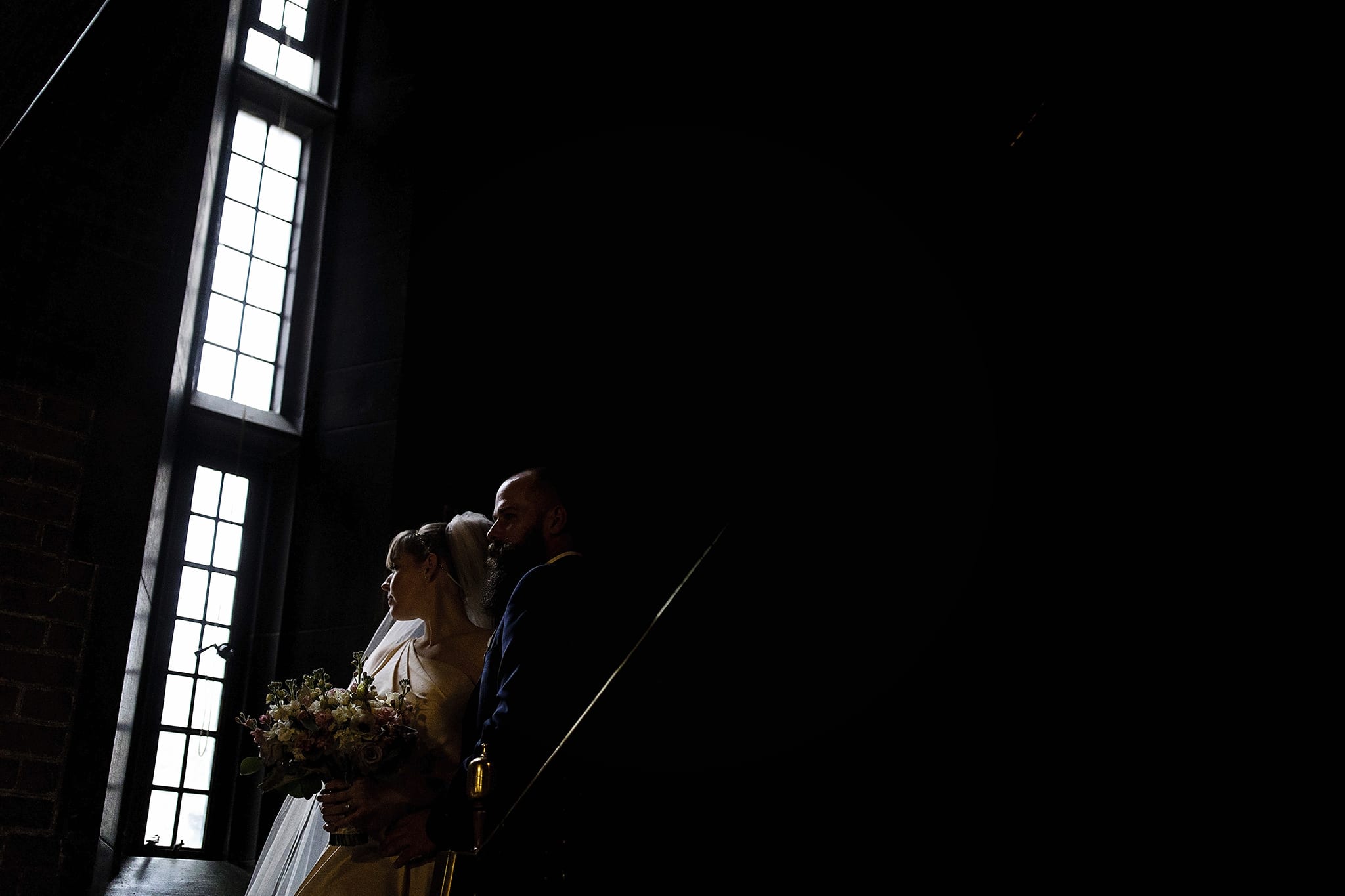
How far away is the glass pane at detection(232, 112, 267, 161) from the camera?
19.8 feet

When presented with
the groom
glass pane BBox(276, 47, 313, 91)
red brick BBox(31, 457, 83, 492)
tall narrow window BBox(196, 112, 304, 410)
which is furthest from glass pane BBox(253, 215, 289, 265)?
the groom

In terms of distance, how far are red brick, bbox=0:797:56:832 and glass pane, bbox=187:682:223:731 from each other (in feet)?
4.48

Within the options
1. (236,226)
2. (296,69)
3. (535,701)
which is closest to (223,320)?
Result: (236,226)

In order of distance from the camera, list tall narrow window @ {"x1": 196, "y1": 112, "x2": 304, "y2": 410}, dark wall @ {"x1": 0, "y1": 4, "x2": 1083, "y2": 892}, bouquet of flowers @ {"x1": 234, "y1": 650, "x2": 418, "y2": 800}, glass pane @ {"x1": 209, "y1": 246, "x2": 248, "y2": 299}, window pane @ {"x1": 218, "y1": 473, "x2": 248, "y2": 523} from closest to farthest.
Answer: bouquet of flowers @ {"x1": 234, "y1": 650, "x2": 418, "y2": 800} → dark wall @ {"x1": 0, "y1": 4, "x2": 1083, "y2": 892} → window pane @ {"x1": 218, "y1": 473, "x2": 248, "y2": 523} → tall narrow window @ {"x1": 196, "y1": 112, "x2": 304, "y2": 410} → glass pane @ {"x1": 209, "y1": 246, "x2": 248, "y2": 299}

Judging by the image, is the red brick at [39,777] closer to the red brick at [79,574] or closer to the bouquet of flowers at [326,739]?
the red brick at [79,574]

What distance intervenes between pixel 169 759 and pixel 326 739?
7.83 ft

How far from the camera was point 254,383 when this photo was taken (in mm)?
5645

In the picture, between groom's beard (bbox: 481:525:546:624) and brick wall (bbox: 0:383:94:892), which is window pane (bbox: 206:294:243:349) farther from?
groom's beard (bbox: 481:525:546:624)

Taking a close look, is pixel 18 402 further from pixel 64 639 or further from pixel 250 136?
pixel 250 136

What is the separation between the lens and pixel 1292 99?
405cm

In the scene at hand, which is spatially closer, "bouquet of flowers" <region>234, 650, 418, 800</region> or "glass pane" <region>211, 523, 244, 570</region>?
"bouquet of flowers" <region>234, 650, 418, 800</region>

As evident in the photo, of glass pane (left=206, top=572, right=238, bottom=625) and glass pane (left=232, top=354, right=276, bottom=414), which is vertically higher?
glass pane (left=232, top=354, right=276, bottom=414)

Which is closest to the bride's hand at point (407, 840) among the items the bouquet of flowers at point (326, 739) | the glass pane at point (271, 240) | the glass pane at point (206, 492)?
the bouquet of flowers at point (326, 739)

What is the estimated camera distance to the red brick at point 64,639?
3719 mm
